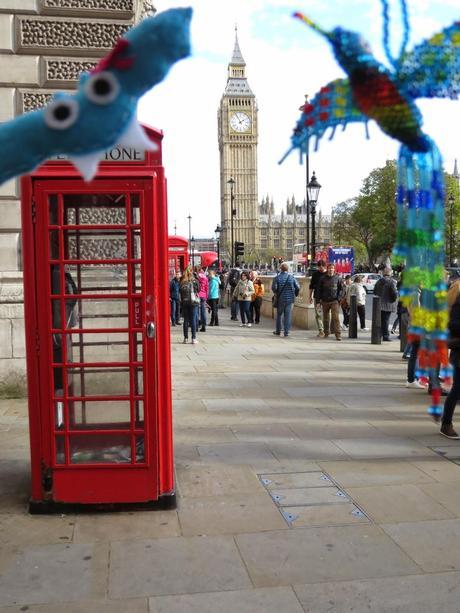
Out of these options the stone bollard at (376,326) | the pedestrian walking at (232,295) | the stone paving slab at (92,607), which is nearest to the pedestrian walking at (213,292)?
the pedestrian walking at (232,295)

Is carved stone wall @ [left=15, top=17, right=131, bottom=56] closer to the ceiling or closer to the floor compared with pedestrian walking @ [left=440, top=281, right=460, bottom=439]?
closer to the ceiling

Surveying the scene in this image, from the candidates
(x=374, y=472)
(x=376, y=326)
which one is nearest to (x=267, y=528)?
(x=374, y=472)

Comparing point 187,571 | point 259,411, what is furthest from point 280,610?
point 259,411

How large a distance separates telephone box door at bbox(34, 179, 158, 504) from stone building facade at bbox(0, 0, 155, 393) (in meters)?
3.32

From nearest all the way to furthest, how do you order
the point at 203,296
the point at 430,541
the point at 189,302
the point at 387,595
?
the point at 387,595, the point at 430,541, the point at 189,302, the point at 203,296

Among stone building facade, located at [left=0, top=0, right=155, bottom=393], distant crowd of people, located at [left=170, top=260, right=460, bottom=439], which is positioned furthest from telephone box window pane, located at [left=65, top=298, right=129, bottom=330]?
distant crowd of people, located at [left=170, top=260, right=460, bottom=439]

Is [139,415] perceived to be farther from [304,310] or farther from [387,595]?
[304,310]

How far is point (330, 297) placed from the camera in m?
14.2

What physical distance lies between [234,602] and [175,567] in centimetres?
48

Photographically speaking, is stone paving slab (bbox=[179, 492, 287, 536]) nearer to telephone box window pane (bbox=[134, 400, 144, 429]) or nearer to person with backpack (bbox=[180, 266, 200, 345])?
telephone box window pane (bbox=[134, 400, 144, 429])

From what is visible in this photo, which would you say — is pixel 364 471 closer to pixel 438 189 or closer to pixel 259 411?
pixel 259 411

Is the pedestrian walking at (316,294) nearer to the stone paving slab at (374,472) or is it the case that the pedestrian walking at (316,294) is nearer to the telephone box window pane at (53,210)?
the stone paving slab at (374,472)

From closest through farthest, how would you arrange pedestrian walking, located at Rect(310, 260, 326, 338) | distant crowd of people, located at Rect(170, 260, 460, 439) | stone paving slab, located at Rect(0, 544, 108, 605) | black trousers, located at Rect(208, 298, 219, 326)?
1. stone paving slab, located at Rect(0, 544, 108, 605)
2. distant crowd of people, located at Rect(170, 260, 460, 439)
3. pedestrian walking, located at Rect(310, 260, 326, 338)
4. black trousers, located at Rect(208, 298, 219, 326)

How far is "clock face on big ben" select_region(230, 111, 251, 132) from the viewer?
2924mm
